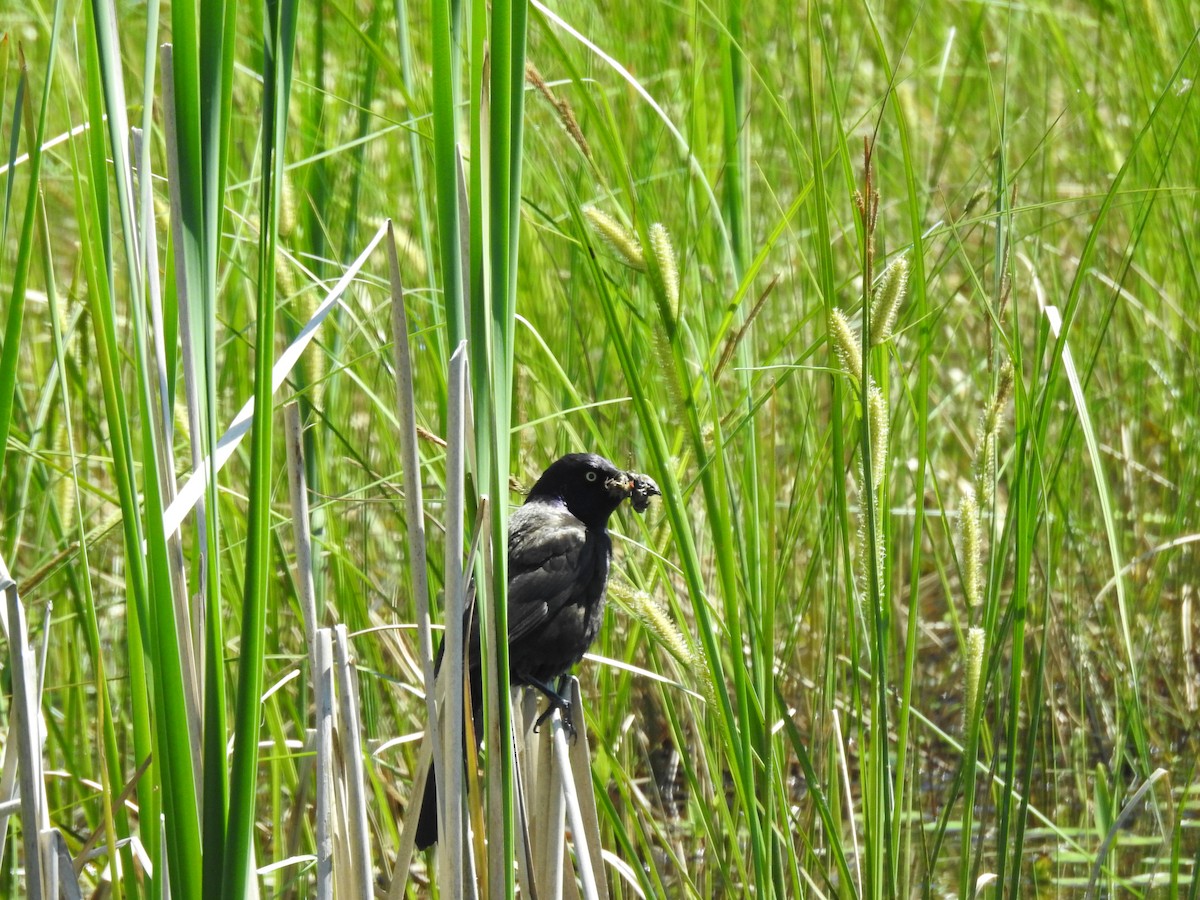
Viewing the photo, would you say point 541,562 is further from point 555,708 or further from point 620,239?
point 620,239

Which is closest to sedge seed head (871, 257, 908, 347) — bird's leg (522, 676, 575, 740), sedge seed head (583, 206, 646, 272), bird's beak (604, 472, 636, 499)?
sedge seed head (583, 206, 646, 272)

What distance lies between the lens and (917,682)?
10.7ft

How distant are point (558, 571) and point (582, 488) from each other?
0.15 m

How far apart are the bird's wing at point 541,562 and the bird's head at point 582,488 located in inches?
0.9

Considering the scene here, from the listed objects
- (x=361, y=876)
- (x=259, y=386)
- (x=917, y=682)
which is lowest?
(x=917, y=682)

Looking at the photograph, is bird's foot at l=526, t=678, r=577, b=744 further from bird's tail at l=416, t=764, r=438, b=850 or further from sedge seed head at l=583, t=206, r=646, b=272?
sedge seed head at l=583, t=206, r=646, b=272

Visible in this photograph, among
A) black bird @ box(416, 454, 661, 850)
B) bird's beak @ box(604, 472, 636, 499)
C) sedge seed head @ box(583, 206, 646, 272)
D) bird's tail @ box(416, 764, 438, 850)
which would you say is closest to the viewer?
sedge seed head @ box(583, 206, 646, 272)

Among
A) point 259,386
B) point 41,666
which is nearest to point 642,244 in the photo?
point 259,386

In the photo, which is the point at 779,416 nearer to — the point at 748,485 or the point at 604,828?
the point at 604,828

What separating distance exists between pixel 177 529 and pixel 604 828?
1332mm

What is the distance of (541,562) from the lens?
7.27 feet

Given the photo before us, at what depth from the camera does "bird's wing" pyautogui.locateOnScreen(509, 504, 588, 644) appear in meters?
2.16

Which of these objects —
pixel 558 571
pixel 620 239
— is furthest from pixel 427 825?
pixel 620 239

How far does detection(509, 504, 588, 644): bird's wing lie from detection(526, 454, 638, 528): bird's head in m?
0.02
